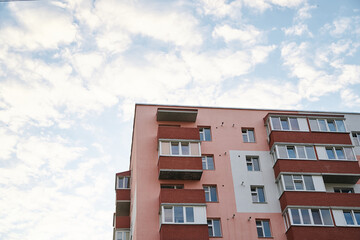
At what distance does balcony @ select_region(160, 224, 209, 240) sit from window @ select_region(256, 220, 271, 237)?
4.87 meters

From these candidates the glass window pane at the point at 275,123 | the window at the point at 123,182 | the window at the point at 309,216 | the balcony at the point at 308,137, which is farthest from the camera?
the window at the point at 123,182

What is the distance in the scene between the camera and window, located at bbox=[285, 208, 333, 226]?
35.3 m

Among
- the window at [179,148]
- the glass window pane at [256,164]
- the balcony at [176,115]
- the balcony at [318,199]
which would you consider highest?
the balcony at [176,115]

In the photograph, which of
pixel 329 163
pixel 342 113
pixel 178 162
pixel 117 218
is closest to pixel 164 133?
pixel 178 162

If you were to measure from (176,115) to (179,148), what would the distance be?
3.54 meters

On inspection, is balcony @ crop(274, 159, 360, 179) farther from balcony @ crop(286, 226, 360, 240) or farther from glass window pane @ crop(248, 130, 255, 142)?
balcony @ crop(286, 226, 360, 240)

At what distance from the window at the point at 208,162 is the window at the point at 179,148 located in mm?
1500

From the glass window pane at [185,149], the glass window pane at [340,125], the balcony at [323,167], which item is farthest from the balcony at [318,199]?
the glass window pane at [185,149]

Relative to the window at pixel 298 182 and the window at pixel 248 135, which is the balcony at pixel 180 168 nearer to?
the window at pixel 248 135

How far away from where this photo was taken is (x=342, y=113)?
4434 centimetres

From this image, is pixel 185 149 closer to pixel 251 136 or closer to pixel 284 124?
pixel 251 136

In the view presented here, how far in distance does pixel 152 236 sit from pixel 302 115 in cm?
1810

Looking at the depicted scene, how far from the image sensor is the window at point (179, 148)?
38281 mm

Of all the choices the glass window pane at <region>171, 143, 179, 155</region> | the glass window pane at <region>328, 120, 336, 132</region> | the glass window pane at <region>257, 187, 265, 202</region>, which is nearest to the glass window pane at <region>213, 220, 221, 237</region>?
the glass window pane at <region>257, 187, 265, 202</region>
